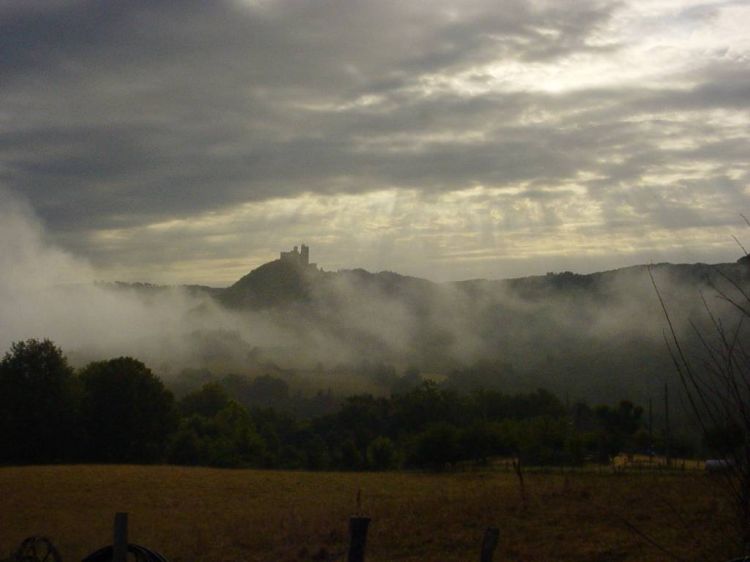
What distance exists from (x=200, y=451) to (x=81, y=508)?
124 feet

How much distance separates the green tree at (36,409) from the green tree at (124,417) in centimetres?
167

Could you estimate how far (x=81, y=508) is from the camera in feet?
112

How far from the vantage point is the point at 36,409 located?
65.7 m

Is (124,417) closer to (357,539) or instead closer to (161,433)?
(161,433)

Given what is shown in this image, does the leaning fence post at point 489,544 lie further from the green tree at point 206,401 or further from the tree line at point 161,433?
the green tree at point 206,401

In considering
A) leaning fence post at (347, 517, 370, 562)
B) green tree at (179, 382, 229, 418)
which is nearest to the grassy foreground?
leaning fence post at (347, 517, 370, 562)

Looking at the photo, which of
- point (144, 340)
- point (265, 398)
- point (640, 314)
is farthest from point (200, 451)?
point (144, 340)

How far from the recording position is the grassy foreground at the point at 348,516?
2062 centimetres

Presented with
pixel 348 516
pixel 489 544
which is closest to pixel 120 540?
pixel 489 544

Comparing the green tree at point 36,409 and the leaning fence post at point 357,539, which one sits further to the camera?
the green tree at point 36,409

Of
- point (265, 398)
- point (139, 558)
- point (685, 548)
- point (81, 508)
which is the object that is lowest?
point (265, 398)

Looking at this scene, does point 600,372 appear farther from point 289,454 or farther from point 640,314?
point 289,454

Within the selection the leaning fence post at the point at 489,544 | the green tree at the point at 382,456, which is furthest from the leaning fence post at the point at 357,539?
the green tree at the point at 382,456

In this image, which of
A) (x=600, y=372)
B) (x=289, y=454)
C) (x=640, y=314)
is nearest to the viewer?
(x=289, y=454)
